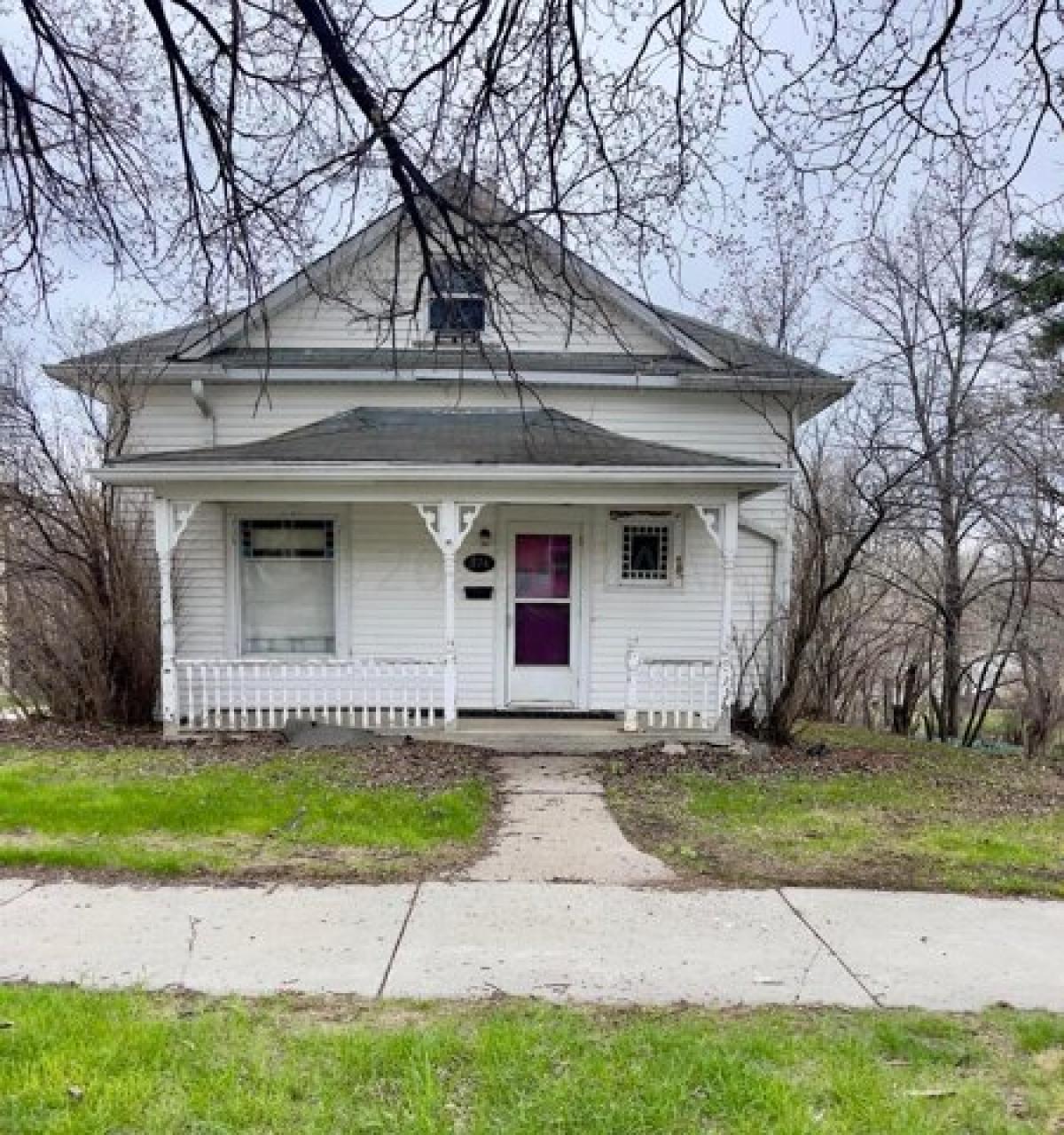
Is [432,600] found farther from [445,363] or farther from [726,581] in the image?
[726,581]

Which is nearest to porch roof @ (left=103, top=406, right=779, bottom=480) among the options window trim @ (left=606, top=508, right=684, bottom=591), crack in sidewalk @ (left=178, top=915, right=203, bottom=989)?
window trim @ (left=606, top=508, right=684, bottom=591)

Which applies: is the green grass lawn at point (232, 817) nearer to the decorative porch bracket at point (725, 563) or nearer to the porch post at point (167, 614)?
the porch post at point (167, 614)

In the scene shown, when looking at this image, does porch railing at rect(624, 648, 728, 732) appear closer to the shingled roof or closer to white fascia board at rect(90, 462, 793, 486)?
white fascia board at rect(90, 462, 793, 486)

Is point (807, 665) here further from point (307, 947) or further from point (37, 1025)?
point (37, 1025)

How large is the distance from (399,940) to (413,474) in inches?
207

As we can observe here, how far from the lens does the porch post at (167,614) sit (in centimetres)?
864

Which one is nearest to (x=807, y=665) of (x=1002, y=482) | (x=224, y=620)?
(x=1002, y=482)

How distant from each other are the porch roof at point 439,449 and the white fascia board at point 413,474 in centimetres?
2

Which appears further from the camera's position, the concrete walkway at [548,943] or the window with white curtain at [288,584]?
the window with white curtain at [288,584]

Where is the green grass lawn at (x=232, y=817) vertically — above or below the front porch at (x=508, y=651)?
below

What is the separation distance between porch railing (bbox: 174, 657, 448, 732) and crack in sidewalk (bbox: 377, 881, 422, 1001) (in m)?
4.30

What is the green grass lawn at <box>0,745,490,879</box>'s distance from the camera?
16.5 ft

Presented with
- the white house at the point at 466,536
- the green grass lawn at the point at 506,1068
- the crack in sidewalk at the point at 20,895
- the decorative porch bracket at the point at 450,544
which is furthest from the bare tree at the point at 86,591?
the green grass lawn at the point at 506,1068

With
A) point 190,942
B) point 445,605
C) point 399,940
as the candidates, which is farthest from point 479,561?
point 190,942
